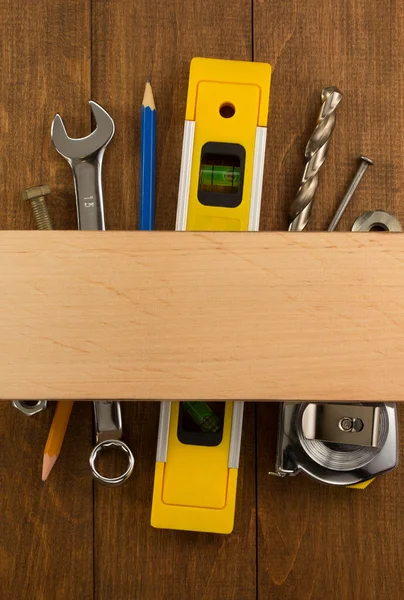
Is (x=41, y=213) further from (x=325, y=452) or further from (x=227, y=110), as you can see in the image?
(x=325, y=452)

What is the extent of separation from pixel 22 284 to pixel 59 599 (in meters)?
0.40

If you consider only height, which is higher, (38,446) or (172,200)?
(172,200)

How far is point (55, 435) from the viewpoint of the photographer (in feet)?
1.67

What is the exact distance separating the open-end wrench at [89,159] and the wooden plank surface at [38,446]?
2 centimetres

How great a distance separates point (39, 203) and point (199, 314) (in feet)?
1.05

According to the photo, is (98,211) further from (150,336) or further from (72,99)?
(150,336)

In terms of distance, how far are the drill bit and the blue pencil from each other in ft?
0.39

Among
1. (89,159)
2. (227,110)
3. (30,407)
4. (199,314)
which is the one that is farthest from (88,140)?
(199,314)

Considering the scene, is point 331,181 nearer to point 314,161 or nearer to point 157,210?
point 314,161

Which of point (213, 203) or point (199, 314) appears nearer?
point (199, 314)

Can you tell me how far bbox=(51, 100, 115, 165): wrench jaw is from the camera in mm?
517

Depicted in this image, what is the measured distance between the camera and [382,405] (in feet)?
1.53

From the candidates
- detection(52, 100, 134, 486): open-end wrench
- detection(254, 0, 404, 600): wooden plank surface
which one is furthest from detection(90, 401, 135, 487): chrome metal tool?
detection(254, 0, 404, 600): wooden plank surface

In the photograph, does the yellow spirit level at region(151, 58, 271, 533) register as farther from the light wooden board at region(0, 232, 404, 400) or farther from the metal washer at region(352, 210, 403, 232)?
the light wooden board at region(0, 232, 404, 400)
